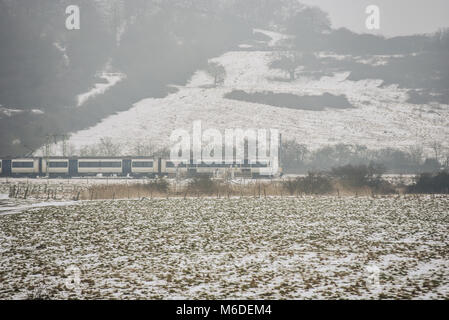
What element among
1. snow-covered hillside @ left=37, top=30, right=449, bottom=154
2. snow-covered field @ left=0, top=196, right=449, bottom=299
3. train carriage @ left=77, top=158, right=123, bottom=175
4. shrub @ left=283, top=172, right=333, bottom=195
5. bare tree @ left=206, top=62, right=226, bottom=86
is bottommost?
snow-covered field @ left=0, top=196, right=449, bottom=299

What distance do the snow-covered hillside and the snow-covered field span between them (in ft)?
255

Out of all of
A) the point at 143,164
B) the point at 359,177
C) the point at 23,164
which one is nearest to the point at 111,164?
the point at 143,164

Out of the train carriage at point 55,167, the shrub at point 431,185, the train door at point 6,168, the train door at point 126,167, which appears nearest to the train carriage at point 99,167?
the train door at point 126,167

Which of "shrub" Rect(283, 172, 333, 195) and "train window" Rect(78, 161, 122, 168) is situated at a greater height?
"train window" Rect(78, 161, 122, 168)

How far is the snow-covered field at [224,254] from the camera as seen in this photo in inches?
365

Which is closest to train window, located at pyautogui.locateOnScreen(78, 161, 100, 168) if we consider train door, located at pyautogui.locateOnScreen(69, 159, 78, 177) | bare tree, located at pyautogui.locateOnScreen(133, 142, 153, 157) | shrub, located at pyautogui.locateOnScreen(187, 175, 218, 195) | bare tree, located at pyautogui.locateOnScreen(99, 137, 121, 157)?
train door, located at pyautogui.locateOnScreen(69, 159, 78, 177)

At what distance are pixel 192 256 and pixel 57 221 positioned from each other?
28.3 feet

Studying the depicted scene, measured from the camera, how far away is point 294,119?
120438 mm

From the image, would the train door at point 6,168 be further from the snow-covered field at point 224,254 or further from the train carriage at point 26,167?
the snow-covered field at point 224,254

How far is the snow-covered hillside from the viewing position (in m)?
106

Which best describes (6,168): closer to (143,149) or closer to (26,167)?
(26,167)

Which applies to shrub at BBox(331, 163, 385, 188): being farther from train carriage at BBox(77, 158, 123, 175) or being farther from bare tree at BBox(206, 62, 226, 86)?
bare tree at BBox(206, 62, 226, 86)

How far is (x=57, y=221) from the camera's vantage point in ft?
59.1

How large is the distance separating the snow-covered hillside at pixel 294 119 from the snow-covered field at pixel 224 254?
255ft
